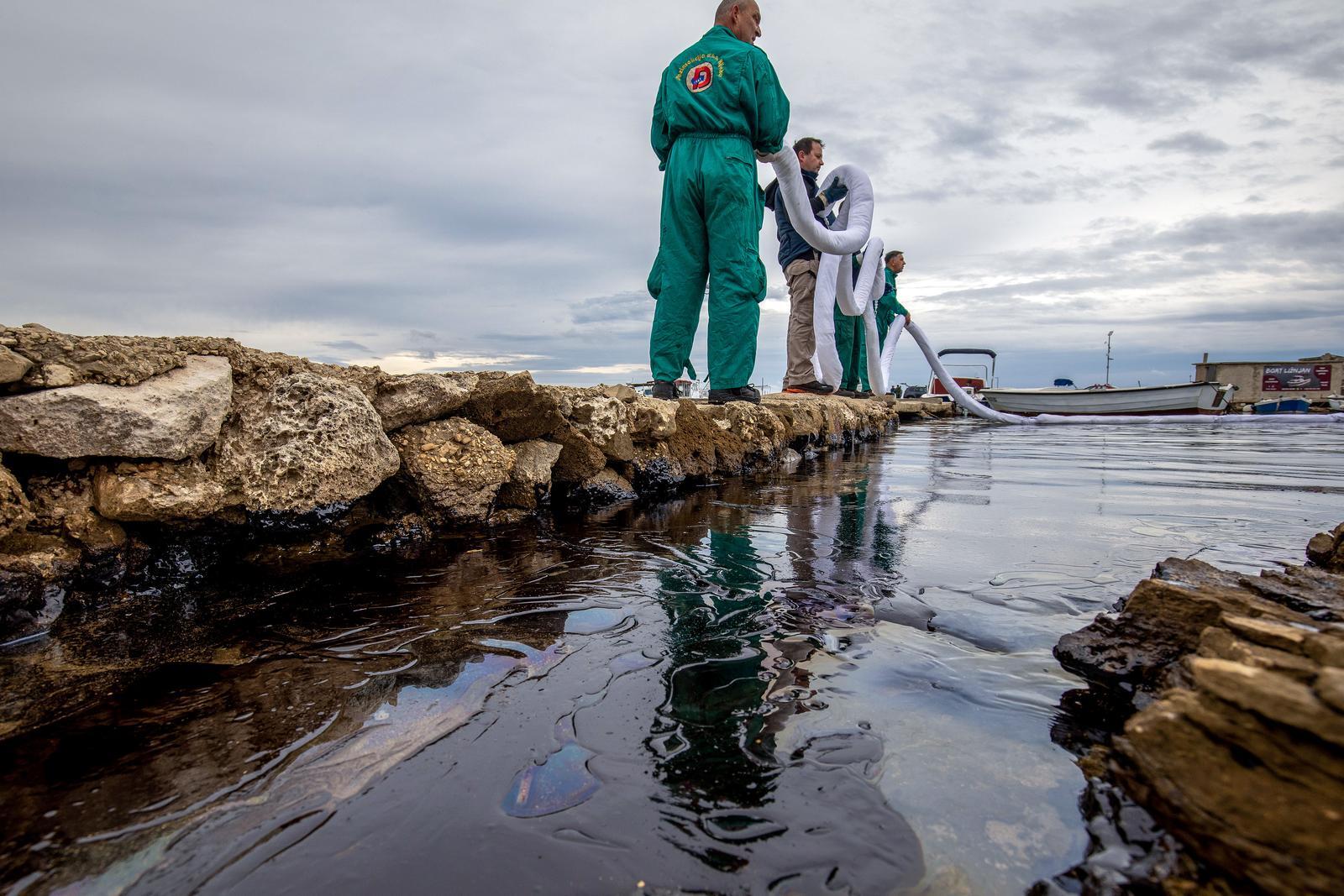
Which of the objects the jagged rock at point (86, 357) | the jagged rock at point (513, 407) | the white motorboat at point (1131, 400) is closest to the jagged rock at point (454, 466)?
the jagged rock at point (513, 407)

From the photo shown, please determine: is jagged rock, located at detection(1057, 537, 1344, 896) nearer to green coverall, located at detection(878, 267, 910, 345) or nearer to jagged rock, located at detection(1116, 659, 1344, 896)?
jagged rock, located at detection(1116, 659, 1344, 896)

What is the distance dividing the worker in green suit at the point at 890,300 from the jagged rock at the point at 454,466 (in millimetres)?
11399

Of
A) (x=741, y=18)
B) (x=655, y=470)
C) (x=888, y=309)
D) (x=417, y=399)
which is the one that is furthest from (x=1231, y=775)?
(x=888, y=309)

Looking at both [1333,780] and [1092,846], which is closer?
[1333,780]

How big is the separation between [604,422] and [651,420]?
54cm

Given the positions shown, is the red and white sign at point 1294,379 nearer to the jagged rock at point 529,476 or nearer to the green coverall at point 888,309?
the green coverall at point 888,309

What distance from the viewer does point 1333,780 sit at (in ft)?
2.15

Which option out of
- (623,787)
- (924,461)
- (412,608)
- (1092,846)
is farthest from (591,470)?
(924,461)

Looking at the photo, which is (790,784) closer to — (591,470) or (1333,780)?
(1333,780)

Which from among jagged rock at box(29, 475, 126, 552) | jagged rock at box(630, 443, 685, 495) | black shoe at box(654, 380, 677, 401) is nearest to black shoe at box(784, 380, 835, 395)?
black shoe at box(654, 380, 677, 401)

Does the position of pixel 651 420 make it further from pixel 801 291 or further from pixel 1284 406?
pixel 1284 406

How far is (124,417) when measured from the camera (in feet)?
6.15

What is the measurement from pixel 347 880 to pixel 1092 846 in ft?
3.27

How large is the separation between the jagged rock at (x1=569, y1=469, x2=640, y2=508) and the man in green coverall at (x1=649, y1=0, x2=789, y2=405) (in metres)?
1.65
